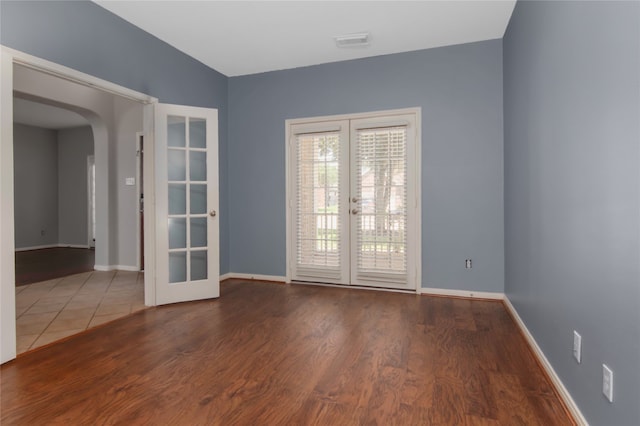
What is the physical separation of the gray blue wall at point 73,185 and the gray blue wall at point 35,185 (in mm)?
129

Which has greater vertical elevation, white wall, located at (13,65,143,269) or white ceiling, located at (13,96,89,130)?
white ceiling, located at (13,96,89,130)

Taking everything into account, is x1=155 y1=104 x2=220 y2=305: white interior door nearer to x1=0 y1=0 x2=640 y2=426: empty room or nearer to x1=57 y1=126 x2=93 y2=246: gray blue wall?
x1=0 y1=0 x2=640 y2=426: empty room

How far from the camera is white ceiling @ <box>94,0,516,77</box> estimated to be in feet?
10.3

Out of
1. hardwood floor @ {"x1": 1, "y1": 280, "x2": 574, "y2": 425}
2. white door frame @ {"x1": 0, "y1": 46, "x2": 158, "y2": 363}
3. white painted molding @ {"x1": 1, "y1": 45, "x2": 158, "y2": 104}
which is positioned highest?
white painted molding @ {"x1": 1, "y1": 45, "x2": 158, "y2": 104}

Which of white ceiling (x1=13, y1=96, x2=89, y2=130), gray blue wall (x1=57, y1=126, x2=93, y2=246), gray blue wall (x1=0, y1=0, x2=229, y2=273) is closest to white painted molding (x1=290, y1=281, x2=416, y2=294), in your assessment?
gray blue wall (x1=0, y1=0, x2=229, y2=273)

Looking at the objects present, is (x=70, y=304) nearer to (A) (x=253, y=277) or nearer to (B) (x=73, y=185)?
(A) (x=253, y=277)

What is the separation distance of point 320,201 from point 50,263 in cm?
489

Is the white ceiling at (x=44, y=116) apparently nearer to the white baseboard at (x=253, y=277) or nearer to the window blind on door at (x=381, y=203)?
the white baseboard at (x=253, y=277)

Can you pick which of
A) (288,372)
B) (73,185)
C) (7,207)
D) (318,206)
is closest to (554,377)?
(288,372)

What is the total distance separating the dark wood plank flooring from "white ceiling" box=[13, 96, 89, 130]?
8.91ft

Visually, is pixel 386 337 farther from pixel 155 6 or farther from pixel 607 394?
pixel 155 6

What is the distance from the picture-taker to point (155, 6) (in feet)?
10.3

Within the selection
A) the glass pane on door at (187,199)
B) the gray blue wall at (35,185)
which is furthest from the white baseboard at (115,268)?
the gray blue wall at (35,185)

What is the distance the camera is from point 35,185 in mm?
8086
